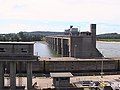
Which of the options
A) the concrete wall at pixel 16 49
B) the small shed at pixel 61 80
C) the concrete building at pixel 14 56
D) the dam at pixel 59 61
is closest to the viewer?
the concrete building at pixel 14 56

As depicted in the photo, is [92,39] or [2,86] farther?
[92,39]

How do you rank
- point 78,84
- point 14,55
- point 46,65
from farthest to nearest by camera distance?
point 46,65 → point 78,84 → point 14,55

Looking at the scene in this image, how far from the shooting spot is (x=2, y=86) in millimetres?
47906

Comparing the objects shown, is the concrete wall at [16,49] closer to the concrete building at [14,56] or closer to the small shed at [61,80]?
the concrete building at [14,56]

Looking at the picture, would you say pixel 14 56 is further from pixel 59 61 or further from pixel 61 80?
pixel 59 61

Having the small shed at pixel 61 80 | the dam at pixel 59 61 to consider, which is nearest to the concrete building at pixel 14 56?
the dam at pixel 59 61

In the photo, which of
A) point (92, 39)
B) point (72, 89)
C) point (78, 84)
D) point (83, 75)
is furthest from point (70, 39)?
point (72, 89)

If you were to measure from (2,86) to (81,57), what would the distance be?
124 ft

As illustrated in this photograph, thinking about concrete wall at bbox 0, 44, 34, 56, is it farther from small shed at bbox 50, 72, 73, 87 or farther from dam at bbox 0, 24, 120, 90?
small shed at bbox 50, 72, 73, 87

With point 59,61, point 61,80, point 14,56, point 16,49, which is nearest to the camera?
point 14,56

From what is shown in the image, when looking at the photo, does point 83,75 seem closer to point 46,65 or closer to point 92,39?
point 46,65

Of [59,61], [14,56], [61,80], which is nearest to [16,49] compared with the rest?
[14,56]

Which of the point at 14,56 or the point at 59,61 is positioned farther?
the point at 59,61

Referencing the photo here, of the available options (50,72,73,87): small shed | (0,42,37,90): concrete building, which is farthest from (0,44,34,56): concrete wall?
(50,72,73,87): small shed
